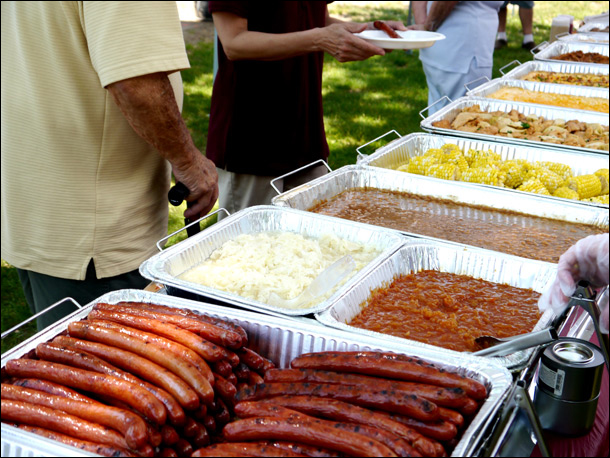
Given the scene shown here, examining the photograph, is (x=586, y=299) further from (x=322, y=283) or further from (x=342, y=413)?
(x=322, y=283)

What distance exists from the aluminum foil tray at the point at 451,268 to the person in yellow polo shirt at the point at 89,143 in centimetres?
82

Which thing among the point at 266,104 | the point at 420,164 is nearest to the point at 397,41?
the point at 420,164

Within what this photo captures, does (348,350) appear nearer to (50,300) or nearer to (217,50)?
(50,300)

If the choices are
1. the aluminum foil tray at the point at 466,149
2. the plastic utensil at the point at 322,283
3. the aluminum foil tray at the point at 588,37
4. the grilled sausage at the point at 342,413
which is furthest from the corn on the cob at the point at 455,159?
the aluminum foil tray at the point at 588,37

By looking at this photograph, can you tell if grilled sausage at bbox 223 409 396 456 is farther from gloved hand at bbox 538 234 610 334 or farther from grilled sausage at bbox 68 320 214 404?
gloved hand at bbox 538 234 610 334

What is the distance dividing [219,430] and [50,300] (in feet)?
4.45

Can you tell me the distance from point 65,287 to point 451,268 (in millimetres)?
1643

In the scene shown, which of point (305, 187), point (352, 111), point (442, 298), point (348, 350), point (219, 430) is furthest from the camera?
point (352, 111)

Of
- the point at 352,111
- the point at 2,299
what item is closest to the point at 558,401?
the point at 2,299

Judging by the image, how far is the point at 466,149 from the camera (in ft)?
13.6

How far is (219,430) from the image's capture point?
168cm

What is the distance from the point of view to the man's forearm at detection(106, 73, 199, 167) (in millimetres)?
2201

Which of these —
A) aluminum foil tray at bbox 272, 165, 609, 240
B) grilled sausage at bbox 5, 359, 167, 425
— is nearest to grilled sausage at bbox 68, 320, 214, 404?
grilled sausage at bbox 5, 359, 167, 425

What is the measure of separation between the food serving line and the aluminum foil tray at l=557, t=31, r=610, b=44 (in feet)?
13.6
